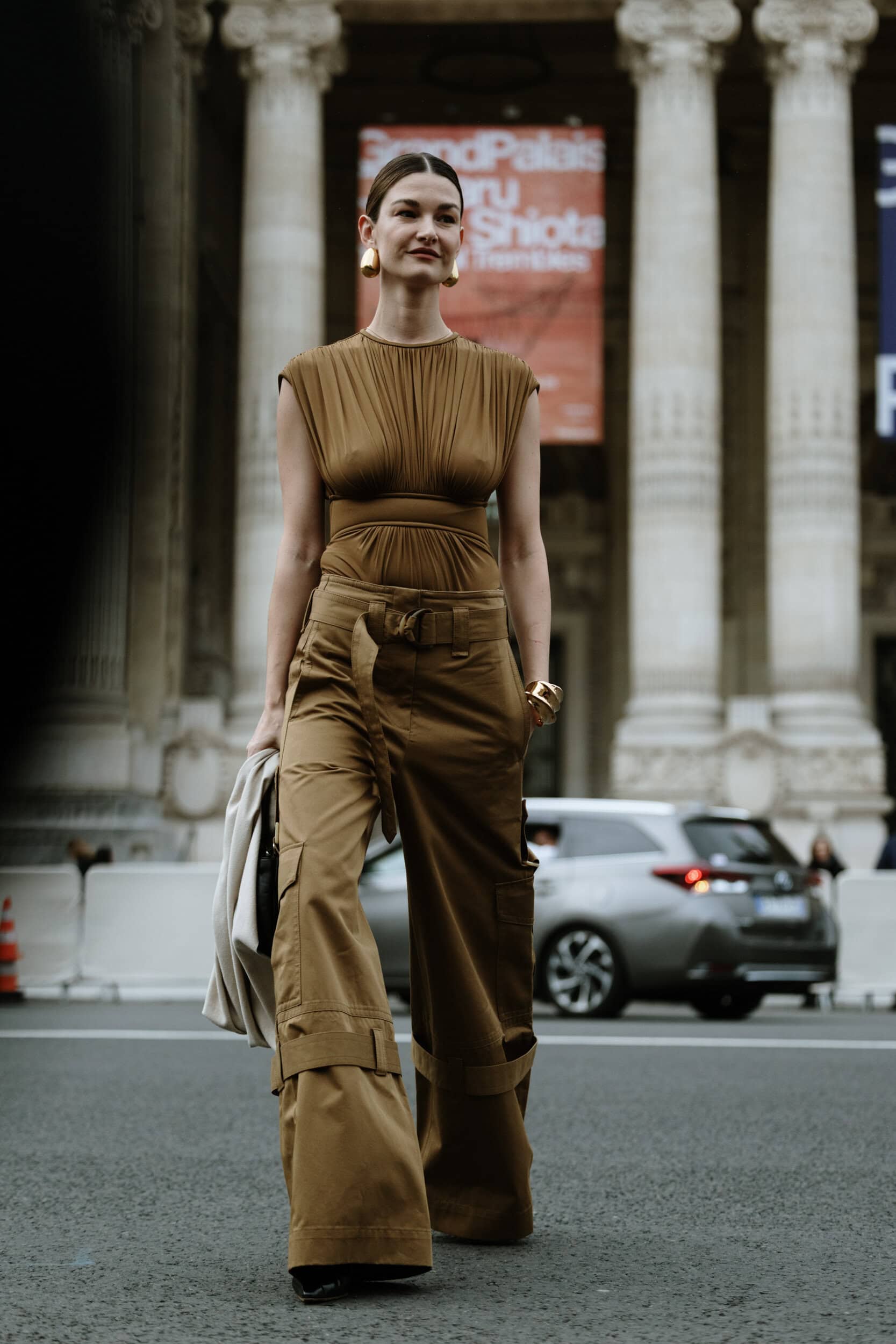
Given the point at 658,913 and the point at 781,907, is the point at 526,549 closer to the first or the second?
the point at 658,913

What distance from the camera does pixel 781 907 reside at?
45.8 ft

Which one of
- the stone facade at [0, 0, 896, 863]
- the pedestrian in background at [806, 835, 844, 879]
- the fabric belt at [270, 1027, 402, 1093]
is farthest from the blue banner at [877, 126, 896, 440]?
the fabric belt at [270, 1027, 402, 1093]

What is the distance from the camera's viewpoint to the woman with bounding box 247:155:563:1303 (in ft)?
11.6

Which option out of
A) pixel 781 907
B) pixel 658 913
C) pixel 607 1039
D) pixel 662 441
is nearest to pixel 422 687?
pixel 607 1039

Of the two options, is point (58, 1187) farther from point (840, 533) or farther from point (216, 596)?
point (216, 596)

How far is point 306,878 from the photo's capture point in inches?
135

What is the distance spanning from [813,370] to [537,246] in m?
4.06

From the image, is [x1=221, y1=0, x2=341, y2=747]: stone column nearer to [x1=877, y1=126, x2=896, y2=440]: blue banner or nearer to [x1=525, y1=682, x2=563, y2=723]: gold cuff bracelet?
[x1=877, y1=126, x2=896, y2=440]: blue banner

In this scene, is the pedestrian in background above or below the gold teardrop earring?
below

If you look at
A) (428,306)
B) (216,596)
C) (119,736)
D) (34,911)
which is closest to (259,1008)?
(428,306)

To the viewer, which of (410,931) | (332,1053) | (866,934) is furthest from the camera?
(866,934)

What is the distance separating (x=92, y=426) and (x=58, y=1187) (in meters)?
3.70

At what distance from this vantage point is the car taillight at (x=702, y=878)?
1377 centimetres

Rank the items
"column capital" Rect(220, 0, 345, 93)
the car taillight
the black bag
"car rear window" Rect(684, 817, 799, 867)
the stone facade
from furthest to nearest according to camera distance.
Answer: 1. "column capital" Rect(220, 0, 345, 93)
2. the stone facade
3. "car rear window" Rect(684, 817, 799, 867)
4. the car taillight
5. the black bag
